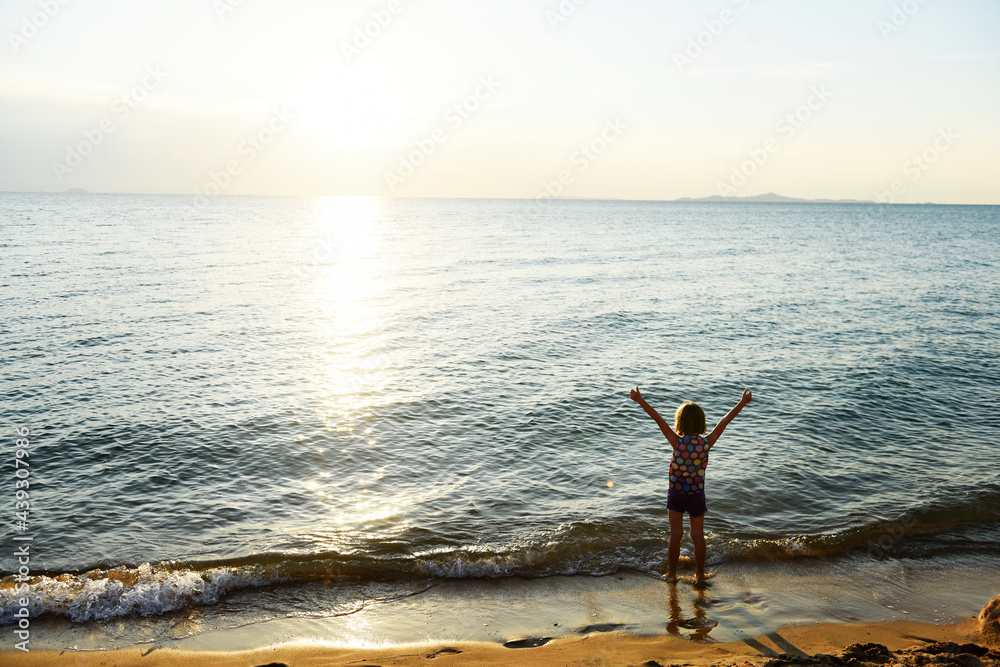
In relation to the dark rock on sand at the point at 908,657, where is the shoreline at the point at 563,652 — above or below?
below

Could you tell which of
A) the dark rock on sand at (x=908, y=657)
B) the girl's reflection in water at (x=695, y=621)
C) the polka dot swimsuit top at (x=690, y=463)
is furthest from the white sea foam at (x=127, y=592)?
the dark rock on sand at (x=908, y=657)

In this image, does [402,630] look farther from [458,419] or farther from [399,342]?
[399,342]

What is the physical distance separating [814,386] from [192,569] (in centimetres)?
1569

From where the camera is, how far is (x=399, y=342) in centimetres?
2139

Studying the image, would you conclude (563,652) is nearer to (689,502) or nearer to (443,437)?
(689,502)

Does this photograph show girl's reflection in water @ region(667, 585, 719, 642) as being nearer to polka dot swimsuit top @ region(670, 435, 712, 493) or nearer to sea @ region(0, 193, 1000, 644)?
sea @ region(0, 193, 1000, 644)

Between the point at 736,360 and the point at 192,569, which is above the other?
the point at 736,360

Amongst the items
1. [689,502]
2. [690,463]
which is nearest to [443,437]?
→ [689,502]

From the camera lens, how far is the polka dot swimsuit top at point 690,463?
7.27 meters

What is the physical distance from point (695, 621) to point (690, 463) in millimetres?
1876

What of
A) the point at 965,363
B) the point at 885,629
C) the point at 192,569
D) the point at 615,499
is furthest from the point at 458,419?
the point at 965,363

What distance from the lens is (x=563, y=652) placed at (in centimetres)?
664

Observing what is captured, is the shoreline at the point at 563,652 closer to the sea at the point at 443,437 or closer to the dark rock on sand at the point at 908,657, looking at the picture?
the dark rock on sand at the point at 908,657

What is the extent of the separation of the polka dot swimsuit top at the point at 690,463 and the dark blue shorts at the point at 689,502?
8 cm
